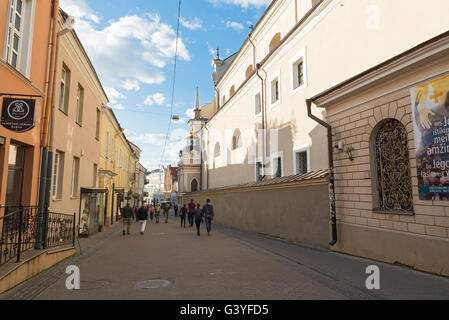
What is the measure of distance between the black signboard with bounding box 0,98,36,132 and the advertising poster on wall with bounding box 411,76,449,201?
855 cm

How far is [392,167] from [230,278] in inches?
197

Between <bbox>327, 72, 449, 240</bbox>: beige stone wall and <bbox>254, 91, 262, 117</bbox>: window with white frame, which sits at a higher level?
<bbox>254, 91, 262, 117</bbox>: window with white frame

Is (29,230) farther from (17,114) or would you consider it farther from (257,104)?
(257,104)

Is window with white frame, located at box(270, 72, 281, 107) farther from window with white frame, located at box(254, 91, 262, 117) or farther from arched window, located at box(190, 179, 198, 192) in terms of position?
arched window, located at box(190, 179, 198, 192)

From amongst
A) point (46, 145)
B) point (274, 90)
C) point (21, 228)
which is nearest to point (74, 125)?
point (46, 145)

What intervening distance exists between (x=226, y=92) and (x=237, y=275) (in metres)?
27.1

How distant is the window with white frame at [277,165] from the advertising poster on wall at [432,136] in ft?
Answer: 31.1

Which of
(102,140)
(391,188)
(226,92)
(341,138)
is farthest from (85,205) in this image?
(226,92)

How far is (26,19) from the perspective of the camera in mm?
8453

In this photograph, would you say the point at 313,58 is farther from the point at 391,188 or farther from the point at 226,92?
the point at 226,92

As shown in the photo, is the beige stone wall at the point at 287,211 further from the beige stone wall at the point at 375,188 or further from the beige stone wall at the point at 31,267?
the beige stone wall at the point at 31,267

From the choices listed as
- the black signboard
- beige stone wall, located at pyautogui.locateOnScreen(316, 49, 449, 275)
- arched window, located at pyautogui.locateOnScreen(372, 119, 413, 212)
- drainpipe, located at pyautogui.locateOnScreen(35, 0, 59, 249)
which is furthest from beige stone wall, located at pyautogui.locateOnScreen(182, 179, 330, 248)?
the black signboard

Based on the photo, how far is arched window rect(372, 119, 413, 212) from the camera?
7.84 meters

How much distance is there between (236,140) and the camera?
86.6 feet
